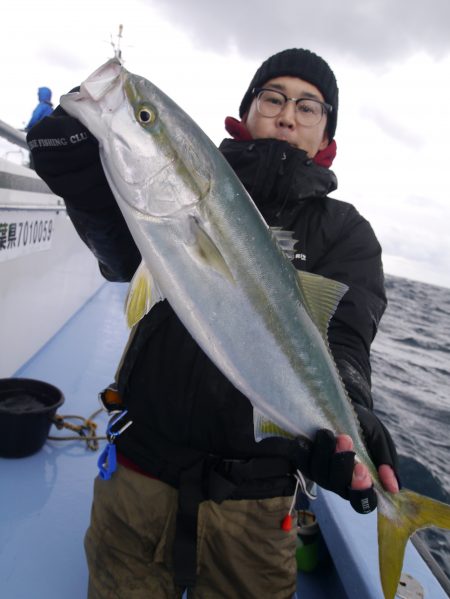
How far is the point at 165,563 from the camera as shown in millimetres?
2207

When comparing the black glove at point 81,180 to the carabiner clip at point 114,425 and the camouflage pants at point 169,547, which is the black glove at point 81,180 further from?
the camouflage pants at point 169,547

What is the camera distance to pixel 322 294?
2.00 meters

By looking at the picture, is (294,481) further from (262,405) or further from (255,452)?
(262,405)

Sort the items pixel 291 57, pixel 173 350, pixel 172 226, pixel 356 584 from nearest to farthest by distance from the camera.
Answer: pixel 172 226
pixel 173 350
pixel 356 584
pixel 291 57

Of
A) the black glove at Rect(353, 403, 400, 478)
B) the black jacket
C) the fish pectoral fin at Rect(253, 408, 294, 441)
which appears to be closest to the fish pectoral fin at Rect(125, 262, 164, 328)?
the black jacket

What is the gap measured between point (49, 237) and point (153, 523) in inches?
163

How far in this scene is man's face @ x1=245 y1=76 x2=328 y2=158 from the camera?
2.62m

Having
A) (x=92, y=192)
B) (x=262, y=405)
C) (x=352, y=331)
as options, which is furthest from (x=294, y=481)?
(x=92, y=192)

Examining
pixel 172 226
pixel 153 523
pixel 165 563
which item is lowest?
pixel 165 563

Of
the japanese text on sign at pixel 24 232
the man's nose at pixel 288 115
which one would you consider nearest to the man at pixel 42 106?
the japanese text on sign at pixel 24 232

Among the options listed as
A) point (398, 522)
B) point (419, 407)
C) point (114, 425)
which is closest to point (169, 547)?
point (114, 425)

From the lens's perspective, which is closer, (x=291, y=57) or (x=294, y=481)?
(x=294, y=481)

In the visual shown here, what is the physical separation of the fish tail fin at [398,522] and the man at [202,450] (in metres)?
0.10

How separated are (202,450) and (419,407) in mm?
9553
